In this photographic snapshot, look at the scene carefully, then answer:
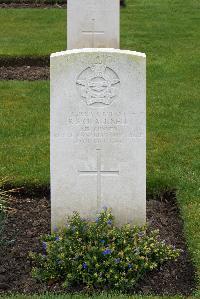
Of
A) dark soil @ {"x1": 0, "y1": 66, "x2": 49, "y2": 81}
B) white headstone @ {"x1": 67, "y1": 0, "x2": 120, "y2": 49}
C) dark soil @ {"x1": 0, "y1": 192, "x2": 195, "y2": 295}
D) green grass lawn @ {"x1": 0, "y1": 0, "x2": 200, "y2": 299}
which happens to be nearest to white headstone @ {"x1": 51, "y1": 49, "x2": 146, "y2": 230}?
dark soil @ {"x1": 0, "y1": 192, "x2": 195, "y2": 295}

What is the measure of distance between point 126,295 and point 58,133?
1.40m

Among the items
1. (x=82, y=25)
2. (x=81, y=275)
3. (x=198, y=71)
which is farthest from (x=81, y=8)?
(x=81, y=275)

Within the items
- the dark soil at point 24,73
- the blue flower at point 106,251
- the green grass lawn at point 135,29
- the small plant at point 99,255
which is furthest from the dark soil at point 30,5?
the blue flower at point 106,251

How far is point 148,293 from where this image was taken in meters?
5.24

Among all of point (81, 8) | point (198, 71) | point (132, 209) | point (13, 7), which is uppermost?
point (13, 7)

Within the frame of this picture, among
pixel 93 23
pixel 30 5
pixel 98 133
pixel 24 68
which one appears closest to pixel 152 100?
pixel 93 23

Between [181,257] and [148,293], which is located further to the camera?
[181,257]

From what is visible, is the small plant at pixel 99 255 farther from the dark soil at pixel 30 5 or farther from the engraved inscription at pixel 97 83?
the dark soil at pixel 30 5

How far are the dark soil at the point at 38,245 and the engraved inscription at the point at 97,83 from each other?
1241 mm

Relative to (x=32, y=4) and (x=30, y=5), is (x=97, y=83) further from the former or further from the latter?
(x=32, y=4)

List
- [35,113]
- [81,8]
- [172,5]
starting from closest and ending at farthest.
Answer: [35,113]
[81,8]
[172,5]

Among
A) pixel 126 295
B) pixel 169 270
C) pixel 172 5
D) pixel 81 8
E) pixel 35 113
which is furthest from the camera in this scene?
pixel 172 5

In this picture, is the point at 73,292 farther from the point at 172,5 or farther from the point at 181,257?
the point at 172,5

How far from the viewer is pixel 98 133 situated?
5656mm
